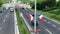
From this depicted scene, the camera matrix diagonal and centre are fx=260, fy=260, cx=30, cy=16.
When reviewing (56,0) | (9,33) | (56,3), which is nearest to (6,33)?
(9,33)

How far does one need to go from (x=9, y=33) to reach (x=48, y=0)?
80722 mm

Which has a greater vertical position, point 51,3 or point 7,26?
point 7,26

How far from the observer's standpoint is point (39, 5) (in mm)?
109125

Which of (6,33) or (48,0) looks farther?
(48,0)

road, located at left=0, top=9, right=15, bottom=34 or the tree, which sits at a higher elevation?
road, located at left=0, top=9, right=15, bottom=34

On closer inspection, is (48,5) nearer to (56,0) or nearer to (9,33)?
(56,0)

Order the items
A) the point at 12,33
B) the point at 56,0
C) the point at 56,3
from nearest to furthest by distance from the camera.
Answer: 1. the point at 12,33
2. the point at 56,3
3. the point at 56,0

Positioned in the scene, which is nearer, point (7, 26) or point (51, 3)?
point (7, 26)

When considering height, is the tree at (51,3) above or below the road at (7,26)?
below

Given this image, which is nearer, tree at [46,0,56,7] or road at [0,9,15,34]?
road at [0,9,15,34]

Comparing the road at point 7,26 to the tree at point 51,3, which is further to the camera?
the tree at point 51,3

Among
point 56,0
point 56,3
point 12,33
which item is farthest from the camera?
point 56,0

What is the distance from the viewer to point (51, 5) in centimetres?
10531

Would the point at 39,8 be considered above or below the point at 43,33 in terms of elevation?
below
